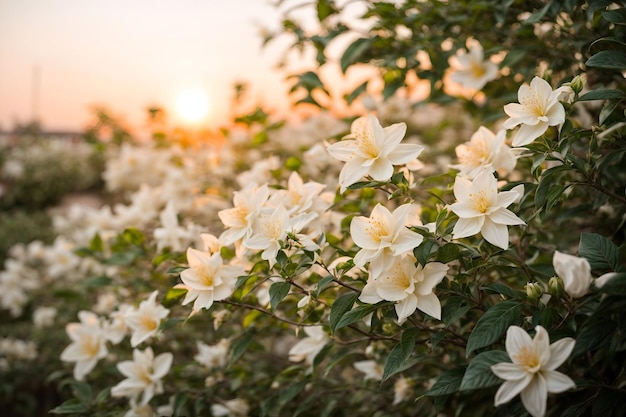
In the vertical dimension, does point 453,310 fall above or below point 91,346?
above

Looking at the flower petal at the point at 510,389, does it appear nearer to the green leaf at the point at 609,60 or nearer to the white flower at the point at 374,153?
the white flower at the point at 374,153

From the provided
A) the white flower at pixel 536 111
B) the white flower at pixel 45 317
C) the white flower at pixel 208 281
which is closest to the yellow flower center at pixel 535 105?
the white flower at pixel 536 111

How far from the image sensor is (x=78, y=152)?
5285 mm

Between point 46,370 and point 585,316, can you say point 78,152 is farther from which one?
point 585,316

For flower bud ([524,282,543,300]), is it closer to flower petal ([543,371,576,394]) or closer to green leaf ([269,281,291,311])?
flower petal ([543,371,576,394])

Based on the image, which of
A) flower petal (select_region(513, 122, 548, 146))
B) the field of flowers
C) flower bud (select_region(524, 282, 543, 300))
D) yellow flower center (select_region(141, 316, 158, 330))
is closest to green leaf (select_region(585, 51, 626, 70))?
the field of flowers

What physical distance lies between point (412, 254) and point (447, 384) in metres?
0.21

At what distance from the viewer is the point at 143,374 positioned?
1187 mm

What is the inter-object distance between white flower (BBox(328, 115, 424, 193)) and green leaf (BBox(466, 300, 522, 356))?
27 centimetres

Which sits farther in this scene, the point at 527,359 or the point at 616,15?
the point at 616,15

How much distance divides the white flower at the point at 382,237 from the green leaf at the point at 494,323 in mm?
152

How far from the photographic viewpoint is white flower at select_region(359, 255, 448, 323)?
33.1 inches

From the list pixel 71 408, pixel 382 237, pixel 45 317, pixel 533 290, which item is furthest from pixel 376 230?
pixel 45 317

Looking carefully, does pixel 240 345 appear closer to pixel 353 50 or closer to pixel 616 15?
pixel 353 50
